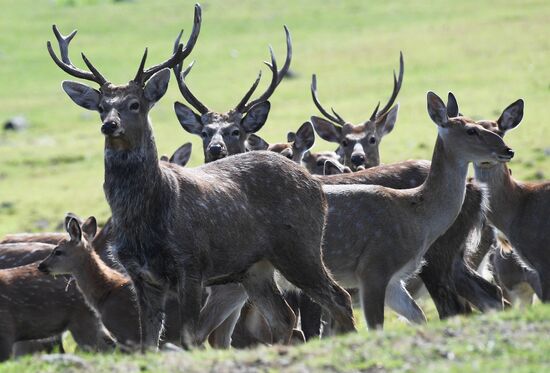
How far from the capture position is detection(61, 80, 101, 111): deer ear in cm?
1048

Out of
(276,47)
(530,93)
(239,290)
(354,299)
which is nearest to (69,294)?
(239,290)

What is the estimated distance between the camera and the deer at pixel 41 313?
1173 centimetres

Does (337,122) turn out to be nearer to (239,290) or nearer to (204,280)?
(239,290)

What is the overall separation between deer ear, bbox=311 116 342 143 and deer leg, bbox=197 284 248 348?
17.8 ft

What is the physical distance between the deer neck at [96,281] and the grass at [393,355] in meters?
3.10

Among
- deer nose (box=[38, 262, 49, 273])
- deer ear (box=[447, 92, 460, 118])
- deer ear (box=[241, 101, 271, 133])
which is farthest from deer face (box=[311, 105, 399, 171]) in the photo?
deer nose (box=[38, 262, 49, 273])

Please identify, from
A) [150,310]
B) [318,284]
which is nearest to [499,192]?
[318,284]

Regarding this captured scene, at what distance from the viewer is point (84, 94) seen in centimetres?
1062

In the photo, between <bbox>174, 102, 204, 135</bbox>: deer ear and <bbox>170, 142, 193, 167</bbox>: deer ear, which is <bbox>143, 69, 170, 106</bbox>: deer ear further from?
<bbox>170, 142, 193, 167</bbox>: deer ear

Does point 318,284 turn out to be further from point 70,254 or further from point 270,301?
point 70,254

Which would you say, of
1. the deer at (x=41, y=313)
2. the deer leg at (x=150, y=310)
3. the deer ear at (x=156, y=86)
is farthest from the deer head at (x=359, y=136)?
the deer leg at (x=150, y=310)

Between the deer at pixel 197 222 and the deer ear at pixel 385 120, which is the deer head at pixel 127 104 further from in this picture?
the deer ear at pixel 385 120

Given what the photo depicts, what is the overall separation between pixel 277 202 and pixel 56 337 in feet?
12.3

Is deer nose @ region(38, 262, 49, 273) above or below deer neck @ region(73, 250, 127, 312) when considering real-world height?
above
